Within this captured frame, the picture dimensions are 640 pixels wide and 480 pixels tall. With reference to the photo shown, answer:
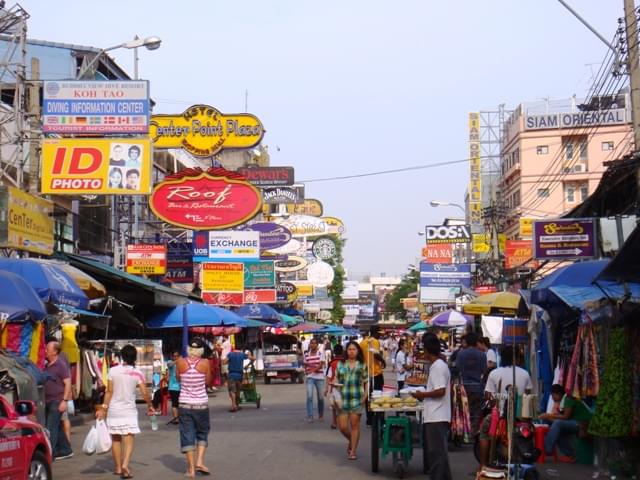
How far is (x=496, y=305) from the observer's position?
1995cm

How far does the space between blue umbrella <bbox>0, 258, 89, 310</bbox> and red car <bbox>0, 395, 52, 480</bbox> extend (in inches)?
201

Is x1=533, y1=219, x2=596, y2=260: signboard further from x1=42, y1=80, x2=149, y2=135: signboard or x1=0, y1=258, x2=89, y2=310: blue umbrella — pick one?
Answer: x1=0, y1=258, x2=89, y2=310: blue umbrella

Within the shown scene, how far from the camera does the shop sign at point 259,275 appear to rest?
42938 mm

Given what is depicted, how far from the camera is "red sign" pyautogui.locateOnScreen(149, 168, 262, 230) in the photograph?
89.5 ft

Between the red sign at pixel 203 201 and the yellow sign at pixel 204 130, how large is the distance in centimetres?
816

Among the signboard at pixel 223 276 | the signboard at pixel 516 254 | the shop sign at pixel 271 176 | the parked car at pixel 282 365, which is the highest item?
the shop sign at pixel 271 176

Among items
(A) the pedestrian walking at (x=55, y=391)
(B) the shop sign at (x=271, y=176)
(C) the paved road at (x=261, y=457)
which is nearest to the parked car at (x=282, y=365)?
(B) the shop sign at (x=271, y=176)

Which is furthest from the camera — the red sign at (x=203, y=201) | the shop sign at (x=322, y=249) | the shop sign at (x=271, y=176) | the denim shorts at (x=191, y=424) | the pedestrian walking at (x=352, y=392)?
the shop sign at (x=322, y=249)

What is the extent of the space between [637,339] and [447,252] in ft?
154

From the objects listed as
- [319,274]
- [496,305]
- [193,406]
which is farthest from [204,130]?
[319,274]

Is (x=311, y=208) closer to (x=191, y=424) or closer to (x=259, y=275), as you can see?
(x=259, y=275)

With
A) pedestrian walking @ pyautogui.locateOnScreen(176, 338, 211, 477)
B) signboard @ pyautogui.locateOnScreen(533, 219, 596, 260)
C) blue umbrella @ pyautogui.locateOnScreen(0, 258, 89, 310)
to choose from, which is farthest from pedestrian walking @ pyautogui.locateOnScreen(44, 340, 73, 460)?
signboard @ pyautogui.locateOnScreen(533, 219, 596, 260)

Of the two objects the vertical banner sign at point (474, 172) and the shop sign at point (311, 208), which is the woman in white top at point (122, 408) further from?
the shop sign at point (311, 208)

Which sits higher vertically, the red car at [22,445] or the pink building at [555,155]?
the pink building at [555,155]
